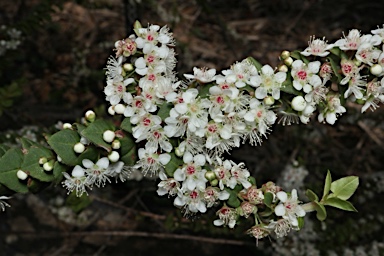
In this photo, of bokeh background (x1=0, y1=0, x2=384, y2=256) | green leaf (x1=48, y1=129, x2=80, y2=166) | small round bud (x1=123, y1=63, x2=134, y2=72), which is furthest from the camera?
bokeh background (x1=0, y1=0, x2=384, y2=256)

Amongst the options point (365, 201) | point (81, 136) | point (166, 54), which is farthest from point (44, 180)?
point (365, 201)

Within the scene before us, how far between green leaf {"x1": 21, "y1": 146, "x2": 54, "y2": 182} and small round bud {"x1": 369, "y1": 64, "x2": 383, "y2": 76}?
0.98m

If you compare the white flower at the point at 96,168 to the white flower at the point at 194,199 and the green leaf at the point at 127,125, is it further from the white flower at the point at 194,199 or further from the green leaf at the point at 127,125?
the white flower at the point at 194,199

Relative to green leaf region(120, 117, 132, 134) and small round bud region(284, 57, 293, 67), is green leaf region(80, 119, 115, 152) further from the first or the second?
small round bud region(284, 57, 293, 67)

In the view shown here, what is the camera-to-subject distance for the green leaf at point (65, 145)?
153 centimetres

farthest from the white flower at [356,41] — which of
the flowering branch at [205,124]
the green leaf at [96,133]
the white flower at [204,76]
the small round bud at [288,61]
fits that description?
the green leaf at [96,133]

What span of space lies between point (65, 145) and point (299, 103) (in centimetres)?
68

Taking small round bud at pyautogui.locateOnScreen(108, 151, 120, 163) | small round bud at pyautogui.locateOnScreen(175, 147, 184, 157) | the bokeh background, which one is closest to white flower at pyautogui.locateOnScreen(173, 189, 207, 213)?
small round bud at pyautogui.locateOnScreen(175, 147, 184, 157)

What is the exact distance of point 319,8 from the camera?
525cm

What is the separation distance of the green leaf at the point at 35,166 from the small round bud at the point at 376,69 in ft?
3.21

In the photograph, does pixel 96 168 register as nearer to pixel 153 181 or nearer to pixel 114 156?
→ pixel 114 156

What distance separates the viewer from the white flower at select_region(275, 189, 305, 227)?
5.27 feet

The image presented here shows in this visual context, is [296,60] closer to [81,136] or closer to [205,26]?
[81,136]

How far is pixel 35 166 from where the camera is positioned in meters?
1.59
